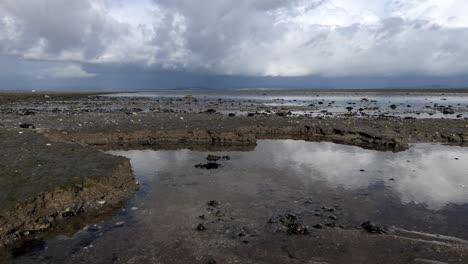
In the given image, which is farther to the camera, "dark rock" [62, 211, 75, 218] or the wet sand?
"dark rock" [62, 211, 75, 218]

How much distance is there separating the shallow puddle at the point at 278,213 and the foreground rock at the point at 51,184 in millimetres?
986

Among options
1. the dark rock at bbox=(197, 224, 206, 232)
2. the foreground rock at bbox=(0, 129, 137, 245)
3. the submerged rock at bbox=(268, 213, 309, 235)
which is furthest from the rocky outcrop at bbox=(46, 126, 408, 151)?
the dark rock at bbox=(197, 224, 206, 232)

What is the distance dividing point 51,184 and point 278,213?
7877mm

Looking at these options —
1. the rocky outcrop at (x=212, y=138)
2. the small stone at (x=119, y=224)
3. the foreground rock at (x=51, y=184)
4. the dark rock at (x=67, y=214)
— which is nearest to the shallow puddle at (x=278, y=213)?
the small stone at (x=119, y=224)

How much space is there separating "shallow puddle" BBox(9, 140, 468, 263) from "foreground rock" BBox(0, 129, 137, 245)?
99cm

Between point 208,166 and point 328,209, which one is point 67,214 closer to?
point 208,166

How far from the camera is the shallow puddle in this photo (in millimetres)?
9445

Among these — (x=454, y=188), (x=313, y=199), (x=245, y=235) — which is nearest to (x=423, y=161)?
(x=454, y=188)

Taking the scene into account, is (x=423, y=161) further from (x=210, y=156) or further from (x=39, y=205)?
(x=39, y=205)

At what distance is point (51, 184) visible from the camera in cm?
1232

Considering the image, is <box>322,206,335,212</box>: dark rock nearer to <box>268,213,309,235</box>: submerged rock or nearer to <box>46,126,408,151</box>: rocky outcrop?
<box>268,213,309,235</box>: submerged rock

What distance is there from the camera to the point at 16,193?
1141 cm

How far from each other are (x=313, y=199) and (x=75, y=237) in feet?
27.6

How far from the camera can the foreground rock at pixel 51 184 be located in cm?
1073
